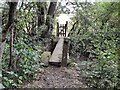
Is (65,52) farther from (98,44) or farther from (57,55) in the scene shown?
(98,44)

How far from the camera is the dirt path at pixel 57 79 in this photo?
137 centimetres

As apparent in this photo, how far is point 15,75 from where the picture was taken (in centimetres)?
128

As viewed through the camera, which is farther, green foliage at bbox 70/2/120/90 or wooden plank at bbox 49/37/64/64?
wooden plank at bbox 49/37/64/64

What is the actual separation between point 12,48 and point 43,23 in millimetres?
816

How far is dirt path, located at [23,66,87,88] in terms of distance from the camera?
1.37m

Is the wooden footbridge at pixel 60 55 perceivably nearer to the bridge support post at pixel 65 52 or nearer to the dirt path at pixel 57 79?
the bridge support post at pixel 65 52

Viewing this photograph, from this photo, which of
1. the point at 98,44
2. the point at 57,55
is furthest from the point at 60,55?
the point at 98,44

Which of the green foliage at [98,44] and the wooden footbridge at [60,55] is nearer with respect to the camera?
the green foliage at [98,44]

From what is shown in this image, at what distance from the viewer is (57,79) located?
146 centimetres

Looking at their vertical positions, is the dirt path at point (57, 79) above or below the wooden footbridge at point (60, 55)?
below

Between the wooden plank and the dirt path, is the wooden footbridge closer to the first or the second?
the wooden plank

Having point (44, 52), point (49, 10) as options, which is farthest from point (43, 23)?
point (44, 52)

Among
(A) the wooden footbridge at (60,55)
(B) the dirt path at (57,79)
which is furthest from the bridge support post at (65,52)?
(B) the dirt path at (57,79)

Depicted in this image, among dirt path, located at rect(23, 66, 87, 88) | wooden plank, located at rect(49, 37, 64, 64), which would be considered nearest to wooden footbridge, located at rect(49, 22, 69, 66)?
wooden plank, located at rect(49, 37, 64, 64)
